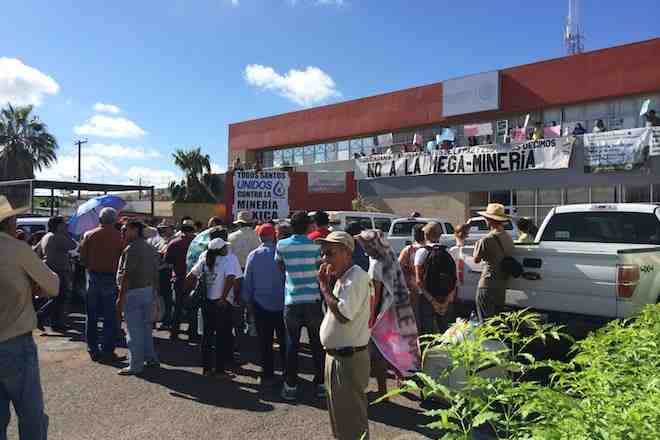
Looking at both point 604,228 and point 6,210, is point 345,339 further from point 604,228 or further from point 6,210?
point 604,228

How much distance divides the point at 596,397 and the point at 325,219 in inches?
170

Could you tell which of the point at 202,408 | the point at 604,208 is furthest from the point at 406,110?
the point at 202,408

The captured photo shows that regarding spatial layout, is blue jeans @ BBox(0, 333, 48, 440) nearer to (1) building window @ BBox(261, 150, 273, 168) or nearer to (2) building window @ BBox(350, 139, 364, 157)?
(2) building window @ BBox(350, 139, 364, 157)

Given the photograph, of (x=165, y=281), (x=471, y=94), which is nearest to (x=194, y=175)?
(x=471, y=94)

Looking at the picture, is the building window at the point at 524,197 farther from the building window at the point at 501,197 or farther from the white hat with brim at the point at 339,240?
the white hat with brim at the point at 339,240

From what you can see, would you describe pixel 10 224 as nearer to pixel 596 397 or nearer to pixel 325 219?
pixel 325 219

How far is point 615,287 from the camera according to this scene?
5.68 m

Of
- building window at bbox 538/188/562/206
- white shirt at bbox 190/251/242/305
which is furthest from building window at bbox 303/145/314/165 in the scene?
white shirt at bbox 190/251/242/305

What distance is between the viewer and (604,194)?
19344 mm

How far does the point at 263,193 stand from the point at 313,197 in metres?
12.5

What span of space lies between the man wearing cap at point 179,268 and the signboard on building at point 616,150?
49.8 feet

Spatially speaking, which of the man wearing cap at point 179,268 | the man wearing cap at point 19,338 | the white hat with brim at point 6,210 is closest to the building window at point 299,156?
the man wearing cap at point 179,268

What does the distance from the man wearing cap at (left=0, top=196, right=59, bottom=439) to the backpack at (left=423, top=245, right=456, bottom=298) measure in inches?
149

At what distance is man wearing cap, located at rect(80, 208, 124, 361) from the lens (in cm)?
700
